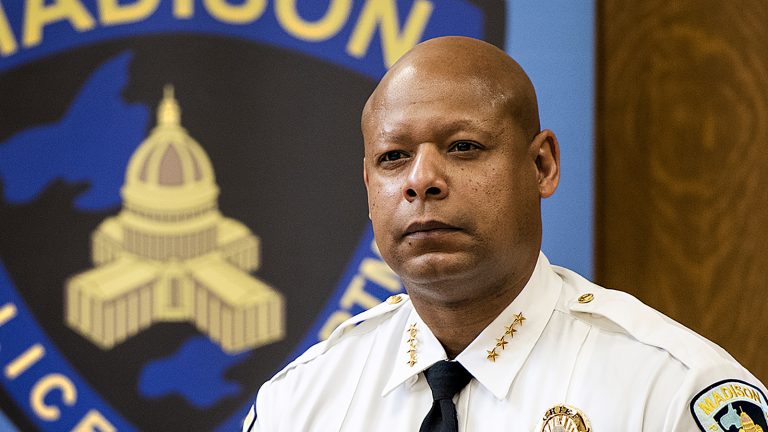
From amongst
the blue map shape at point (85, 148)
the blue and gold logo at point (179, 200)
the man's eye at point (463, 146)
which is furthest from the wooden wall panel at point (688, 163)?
the blue map shape at point (85, 148)

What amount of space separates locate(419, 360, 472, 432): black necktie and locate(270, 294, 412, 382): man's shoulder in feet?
0.79

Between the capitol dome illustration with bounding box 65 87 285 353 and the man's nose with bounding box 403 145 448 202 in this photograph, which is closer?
the man's nose with bounding box 403 145 448 202

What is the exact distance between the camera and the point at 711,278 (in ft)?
8.13

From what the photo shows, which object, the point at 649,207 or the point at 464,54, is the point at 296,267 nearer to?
the point at 649,207

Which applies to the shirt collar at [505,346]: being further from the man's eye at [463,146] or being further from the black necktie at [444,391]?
the man's eye at [463,146]

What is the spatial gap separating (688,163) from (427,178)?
1116 millimetres

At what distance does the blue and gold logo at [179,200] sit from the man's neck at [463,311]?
0.84 metres

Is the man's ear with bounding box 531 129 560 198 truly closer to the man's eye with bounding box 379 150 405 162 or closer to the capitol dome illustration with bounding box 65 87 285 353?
the man's eye with bounding box 379 150 405 162

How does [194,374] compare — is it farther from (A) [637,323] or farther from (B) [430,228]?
(A) [637,323]

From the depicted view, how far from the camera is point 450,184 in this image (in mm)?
1605

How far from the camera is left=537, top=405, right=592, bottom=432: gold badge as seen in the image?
1547 mm

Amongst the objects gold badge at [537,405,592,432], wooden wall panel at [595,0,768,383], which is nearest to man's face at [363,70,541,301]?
gold badge at [537,405,592,432]

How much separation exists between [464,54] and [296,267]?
41.6 inches

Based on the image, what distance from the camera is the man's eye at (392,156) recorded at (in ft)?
5.53
